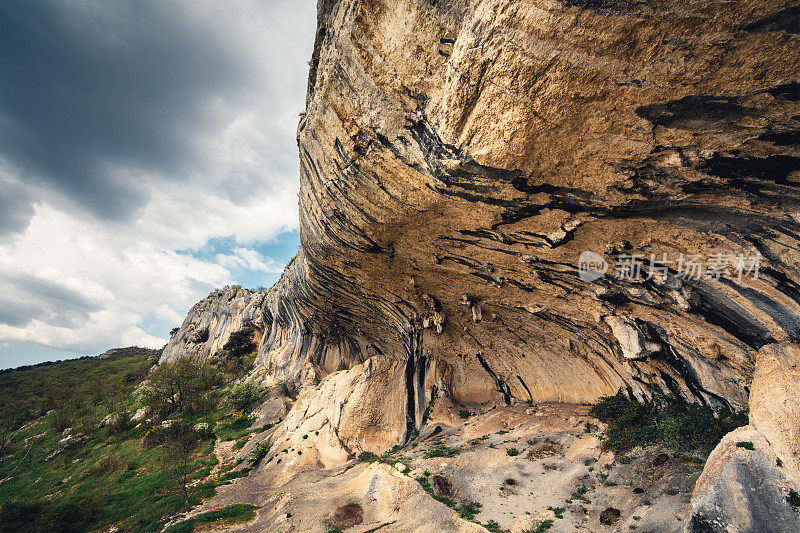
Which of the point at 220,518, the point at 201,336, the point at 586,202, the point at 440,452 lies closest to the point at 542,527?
the point at 440,452

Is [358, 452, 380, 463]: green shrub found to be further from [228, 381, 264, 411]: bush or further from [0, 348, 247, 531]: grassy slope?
[228, 381, 264, 411]: bush

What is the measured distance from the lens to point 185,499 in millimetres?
13242

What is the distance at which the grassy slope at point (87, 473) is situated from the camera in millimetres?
12547

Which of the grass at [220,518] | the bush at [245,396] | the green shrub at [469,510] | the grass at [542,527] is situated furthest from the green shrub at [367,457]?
the bush at [245,396]

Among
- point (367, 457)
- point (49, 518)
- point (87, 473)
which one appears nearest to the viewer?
point (49, 518)

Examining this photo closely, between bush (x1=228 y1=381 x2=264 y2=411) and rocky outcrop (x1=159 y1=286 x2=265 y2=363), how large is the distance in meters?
13.4

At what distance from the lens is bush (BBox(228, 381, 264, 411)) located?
2514 centimetres

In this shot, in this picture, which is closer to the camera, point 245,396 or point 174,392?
point 245,396

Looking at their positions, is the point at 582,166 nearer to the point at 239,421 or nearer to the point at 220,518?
the point at 220,518

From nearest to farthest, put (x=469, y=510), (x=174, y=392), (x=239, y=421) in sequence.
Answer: (x=469, y=510), (x=239, y=421), (x=174, y=392)

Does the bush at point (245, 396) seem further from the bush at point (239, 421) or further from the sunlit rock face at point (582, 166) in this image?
the sunlit rock face at point (582, 166)

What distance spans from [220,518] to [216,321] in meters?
43.5

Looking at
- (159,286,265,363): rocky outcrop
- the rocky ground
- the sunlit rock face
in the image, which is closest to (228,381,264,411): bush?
the rocky ground

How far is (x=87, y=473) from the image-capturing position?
65.4 ft
